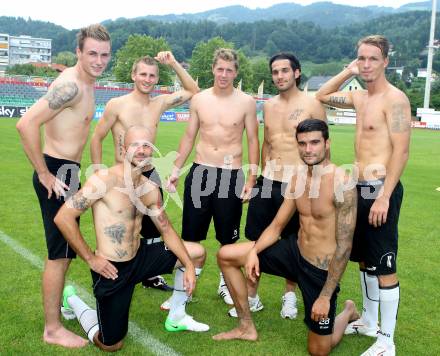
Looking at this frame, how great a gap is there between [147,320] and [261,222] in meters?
1.56

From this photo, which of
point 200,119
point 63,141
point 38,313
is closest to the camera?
point 63,141

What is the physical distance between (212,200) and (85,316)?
1810 millimetres

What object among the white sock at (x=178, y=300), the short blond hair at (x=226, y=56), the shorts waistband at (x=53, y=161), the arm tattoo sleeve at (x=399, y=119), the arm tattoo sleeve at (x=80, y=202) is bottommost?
the white sock at (x=178, y=300)

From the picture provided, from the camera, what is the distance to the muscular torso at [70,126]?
437 cm

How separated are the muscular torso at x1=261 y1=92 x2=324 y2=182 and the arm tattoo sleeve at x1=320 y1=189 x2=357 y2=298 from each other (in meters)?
1.26

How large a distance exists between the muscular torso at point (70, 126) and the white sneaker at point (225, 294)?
2.18 metres

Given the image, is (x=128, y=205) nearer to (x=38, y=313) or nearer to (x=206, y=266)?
(x=38, y=313)

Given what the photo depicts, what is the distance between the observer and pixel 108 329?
163 inches

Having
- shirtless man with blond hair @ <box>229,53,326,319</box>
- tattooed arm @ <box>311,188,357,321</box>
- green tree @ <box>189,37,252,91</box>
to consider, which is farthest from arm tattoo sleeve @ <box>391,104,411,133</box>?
green tree @ <box>189,37,252,91</box>

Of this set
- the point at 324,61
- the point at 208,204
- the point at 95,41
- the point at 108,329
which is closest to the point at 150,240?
the point at 208,204

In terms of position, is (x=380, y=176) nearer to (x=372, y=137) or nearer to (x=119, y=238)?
(x=372, y=137)

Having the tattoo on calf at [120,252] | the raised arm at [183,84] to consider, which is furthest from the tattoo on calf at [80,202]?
the raised arm at [183,84]

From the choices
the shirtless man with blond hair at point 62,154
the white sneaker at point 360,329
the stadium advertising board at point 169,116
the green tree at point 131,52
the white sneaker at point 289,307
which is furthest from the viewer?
the green tree at point 131,52

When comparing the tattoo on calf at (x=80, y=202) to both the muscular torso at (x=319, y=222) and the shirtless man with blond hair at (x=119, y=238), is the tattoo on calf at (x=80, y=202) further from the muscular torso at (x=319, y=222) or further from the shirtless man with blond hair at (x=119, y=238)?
the muscular torso at (x=319, y=222)
